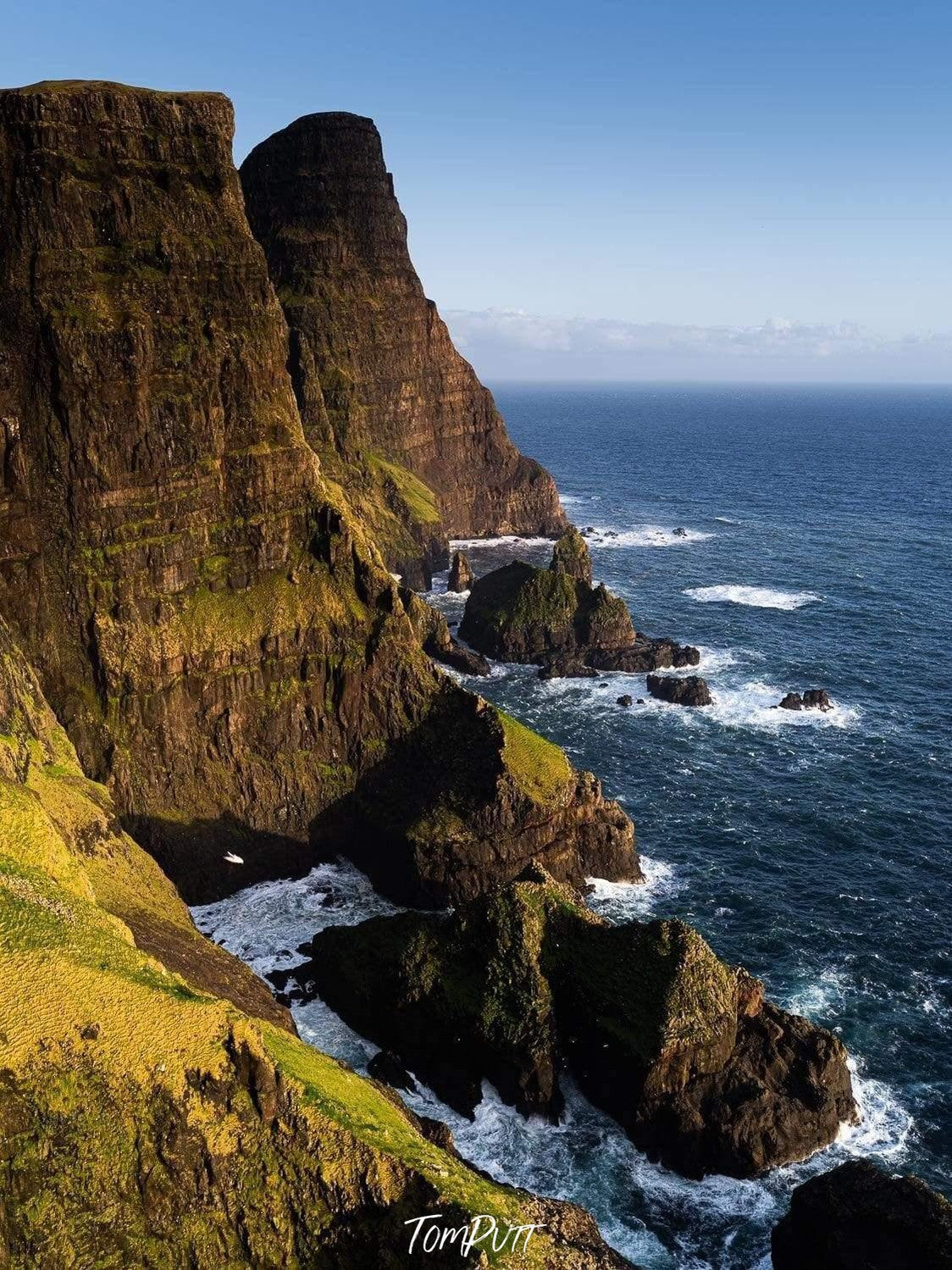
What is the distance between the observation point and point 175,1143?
33281 mm

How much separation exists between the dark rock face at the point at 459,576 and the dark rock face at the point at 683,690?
133 feet

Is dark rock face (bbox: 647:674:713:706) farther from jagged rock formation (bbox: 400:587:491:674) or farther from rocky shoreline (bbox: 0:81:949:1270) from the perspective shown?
rocky shoreline (bbox: 0:81:949:1270)

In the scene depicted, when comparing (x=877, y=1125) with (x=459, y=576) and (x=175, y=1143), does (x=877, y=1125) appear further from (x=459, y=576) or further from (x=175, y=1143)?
(x=459, y=576)

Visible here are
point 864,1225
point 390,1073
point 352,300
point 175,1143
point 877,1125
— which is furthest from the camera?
point 352,300

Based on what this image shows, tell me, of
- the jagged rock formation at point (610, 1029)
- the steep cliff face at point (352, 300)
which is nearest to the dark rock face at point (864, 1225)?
the jagged rock formation at point (610, 1029)

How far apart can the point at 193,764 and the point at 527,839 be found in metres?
22.4

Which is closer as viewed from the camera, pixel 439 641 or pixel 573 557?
pixel 439 641

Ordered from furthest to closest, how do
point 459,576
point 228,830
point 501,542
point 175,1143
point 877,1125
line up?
point 501,542
point 459,576
point 228,830
point 877,1125
point 175,1143

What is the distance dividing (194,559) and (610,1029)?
129ft

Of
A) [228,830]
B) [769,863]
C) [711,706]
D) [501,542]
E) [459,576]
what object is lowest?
[769,863]

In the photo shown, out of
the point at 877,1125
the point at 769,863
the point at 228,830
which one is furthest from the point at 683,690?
the point at 877,1125

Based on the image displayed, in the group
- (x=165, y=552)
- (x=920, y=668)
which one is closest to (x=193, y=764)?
(x=165, y=552)

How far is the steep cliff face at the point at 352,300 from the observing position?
135875mm

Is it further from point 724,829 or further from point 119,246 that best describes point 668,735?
point 119,246
